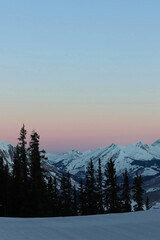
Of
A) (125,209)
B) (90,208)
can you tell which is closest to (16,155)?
(90,208)

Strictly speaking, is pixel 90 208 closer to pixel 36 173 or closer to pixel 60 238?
pixel 36 173

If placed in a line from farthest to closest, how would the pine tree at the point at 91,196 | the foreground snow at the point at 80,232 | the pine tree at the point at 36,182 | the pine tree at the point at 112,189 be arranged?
the pine tree at the point at 91,196
the pine tree at the point at 112,189
the pine tree at the point at 36,182
the foreground snow at the point at 80,232

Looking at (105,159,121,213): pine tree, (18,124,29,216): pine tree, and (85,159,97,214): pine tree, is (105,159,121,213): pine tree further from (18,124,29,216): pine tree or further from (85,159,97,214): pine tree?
(18,124,29,216): pine tree

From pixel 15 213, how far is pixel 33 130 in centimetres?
1290

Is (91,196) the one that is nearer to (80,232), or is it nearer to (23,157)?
(23,157)

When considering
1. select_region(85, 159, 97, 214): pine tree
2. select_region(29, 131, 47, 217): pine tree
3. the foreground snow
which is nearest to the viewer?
the foreground snow

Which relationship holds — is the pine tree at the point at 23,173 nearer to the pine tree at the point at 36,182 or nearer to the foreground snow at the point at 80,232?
the pine tree at the point at 36,182

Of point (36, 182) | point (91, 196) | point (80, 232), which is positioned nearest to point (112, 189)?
point (91, 196)

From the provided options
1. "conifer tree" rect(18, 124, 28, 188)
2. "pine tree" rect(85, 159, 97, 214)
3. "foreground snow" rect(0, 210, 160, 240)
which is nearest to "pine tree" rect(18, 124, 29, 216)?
"conifer tree" rect(18, 124, 28, 188)

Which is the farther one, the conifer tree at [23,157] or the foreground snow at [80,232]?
the conifer tree at [23,157]

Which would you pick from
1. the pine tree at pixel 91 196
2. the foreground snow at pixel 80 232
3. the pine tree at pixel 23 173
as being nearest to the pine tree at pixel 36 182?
the pine tree at pixel 23 173

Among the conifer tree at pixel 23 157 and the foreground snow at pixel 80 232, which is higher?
the conifer tree at pixel 23 157

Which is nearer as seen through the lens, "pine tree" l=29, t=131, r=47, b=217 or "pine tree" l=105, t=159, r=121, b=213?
"pine tree" l=29, t=131, r=47, b=217

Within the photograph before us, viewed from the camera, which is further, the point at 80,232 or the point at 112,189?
the point at 112,189
